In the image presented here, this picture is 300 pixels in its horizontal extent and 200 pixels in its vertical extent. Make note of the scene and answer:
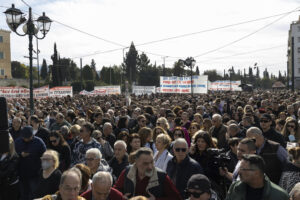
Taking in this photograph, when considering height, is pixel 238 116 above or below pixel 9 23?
below

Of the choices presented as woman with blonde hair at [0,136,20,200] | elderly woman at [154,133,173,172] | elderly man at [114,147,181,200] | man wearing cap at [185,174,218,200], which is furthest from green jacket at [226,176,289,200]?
woman with blonde hair at [0,136,20,200]

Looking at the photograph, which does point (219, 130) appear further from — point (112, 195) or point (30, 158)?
point (112, 195)

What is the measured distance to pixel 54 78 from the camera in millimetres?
71500

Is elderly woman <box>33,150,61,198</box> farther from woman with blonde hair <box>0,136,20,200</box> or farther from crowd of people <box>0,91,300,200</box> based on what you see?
woman with blonde hair <box>0,136,20,200</box>

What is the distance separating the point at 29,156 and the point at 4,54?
84319 mm

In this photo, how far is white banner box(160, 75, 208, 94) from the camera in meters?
26.8

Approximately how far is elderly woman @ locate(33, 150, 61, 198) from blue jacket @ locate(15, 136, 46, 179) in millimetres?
1833

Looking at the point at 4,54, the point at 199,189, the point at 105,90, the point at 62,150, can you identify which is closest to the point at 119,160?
the point at 62,150

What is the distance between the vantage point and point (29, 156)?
682 cm

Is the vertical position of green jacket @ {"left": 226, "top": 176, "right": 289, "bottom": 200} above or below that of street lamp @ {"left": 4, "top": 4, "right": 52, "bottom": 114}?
below

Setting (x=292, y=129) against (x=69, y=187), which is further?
(x=292, y=129)

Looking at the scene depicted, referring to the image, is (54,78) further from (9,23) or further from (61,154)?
(61,154)

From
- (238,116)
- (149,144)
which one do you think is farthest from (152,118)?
(149,144)

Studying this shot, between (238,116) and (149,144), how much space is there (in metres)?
5.46
